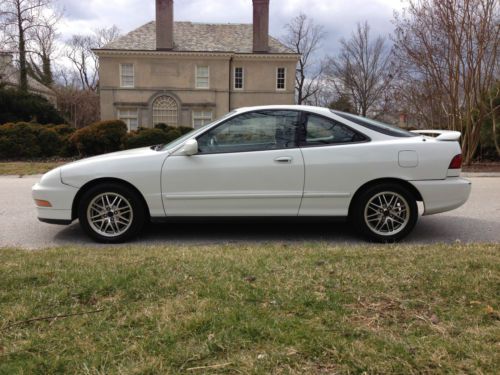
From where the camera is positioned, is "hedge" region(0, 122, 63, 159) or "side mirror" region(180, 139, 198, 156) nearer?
"side mirror" region(180, 139, 198, 156)

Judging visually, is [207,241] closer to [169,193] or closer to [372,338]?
[169,193]

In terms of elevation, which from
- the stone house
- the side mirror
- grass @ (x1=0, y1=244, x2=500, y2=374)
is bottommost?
grass @ (x1=0, y1=244, x2=500, y2=374)

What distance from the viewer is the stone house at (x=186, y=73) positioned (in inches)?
1312

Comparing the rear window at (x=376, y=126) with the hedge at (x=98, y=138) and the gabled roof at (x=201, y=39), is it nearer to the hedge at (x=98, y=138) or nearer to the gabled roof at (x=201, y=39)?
the hedge at (x=98, y=138)

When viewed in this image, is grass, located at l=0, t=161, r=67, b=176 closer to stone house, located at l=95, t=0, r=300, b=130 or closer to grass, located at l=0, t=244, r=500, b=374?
grass, located at l=0, t=244, r=500, b=374

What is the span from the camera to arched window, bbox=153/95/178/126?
112 feet

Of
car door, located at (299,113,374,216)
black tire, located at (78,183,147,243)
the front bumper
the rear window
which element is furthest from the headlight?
the rear window

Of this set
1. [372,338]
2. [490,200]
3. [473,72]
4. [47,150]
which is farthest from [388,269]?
[47,150]

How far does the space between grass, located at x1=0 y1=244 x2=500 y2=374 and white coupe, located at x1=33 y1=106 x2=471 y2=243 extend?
1031 millimetres

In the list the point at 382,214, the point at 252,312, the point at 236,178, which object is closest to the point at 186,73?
the point at 236,178

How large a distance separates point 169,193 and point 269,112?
1.52 metres

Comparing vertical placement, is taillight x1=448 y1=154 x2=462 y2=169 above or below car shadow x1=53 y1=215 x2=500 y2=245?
above

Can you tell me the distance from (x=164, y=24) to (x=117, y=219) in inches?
1199

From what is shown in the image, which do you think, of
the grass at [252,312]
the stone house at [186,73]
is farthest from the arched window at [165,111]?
the grass at [252,312]
